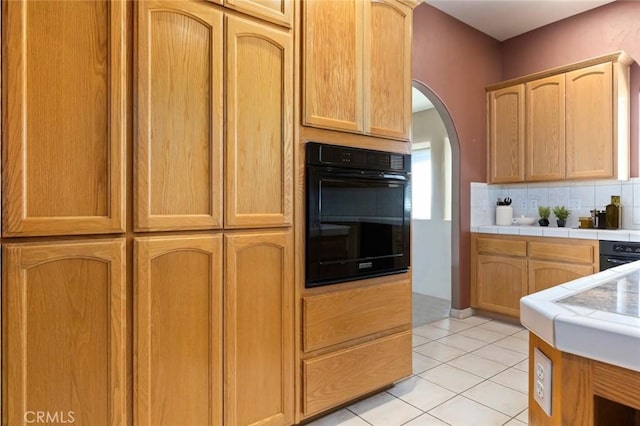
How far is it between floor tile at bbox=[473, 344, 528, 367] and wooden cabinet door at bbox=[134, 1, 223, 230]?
7.80ft

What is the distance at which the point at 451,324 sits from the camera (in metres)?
3.68

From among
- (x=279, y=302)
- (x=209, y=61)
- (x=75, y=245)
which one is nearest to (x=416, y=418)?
(x=279, y=302)

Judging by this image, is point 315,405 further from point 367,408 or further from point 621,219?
point 621,219

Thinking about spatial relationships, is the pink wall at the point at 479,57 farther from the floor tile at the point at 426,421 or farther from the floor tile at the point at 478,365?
the floor tile at the point at 426,421

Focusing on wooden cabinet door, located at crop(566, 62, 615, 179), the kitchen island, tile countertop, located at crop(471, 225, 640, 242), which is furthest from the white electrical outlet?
wooden cabinet door, located at crop(566, 62, 615, 179)

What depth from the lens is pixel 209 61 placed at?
5.13ft

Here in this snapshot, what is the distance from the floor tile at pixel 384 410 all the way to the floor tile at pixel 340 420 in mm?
40

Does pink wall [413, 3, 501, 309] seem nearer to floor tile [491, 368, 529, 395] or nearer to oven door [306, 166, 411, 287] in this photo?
floor tile [491, 368, 529, 395]

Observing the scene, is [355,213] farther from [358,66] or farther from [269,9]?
[269,9]

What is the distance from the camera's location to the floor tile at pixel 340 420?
6.49ft

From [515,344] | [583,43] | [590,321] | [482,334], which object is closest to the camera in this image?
[590,321]

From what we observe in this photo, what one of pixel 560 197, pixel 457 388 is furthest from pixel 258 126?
pixel 560 197

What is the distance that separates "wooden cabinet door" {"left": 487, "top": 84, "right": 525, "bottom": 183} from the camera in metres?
3.79

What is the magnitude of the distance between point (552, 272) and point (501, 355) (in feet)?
3.21
